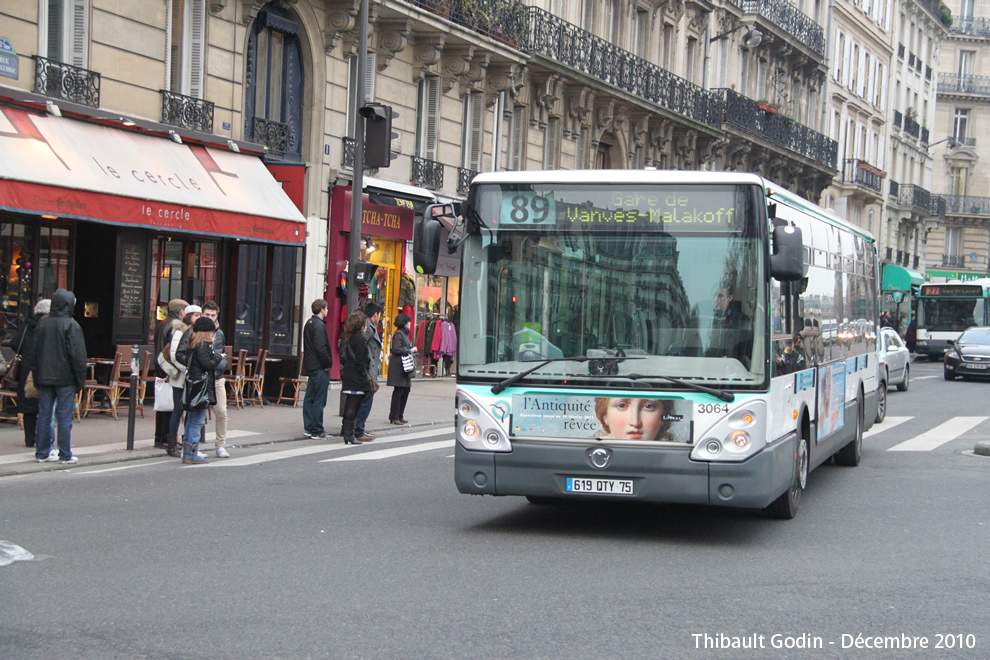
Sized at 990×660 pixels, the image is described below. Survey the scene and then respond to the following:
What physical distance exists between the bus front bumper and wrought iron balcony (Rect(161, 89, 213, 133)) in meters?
12.3

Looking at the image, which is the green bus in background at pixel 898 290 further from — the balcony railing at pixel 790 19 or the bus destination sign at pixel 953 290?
the balcony railing at pixel 790 19

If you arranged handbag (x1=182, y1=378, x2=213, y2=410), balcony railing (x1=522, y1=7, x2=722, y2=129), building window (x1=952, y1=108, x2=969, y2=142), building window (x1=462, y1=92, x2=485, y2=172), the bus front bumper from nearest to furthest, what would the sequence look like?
the bus front bumper, handbag (x1=182, y1=378, x2=213, y2=410), building window (x1=462, y1=92, x2=485, y2=172), balcony railing (x1=522, y1=7, x2=722, y2=129), building window (x1=952, y1=108, x2=969, y2=142)

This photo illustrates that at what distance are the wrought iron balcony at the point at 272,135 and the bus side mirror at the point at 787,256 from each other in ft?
49.4

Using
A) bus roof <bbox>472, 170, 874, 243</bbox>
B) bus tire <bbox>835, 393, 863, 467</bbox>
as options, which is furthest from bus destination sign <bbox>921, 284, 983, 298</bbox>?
bus roof <bbox>472, 170, 874, 243</bbox>

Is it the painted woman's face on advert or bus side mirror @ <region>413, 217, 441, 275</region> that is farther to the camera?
bus side mirror @ <region>413, 217, 441, 275</region>

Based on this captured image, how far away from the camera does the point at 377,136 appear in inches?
745

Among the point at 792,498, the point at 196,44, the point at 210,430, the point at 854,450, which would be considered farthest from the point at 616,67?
the point at 792,498

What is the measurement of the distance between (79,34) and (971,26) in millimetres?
72088

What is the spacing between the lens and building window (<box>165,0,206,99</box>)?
19719 millimetres

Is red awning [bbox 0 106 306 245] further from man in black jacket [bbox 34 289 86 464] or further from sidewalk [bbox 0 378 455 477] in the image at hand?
sidewalk [bbox 0 378 455 477]

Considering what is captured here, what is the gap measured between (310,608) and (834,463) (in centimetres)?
917

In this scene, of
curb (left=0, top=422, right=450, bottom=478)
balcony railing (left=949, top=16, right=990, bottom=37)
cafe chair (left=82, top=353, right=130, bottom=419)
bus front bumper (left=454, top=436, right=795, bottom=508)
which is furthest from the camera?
balcony railing (left=949, top=16, right=990, bottom=37)

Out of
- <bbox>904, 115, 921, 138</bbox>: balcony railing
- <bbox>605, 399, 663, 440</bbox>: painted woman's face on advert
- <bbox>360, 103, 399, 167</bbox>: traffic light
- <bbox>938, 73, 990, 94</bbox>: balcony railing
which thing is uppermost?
<bbox>938, 73, 990, 94</bbox>: balcony railing

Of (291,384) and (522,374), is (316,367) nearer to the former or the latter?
(291,384)
